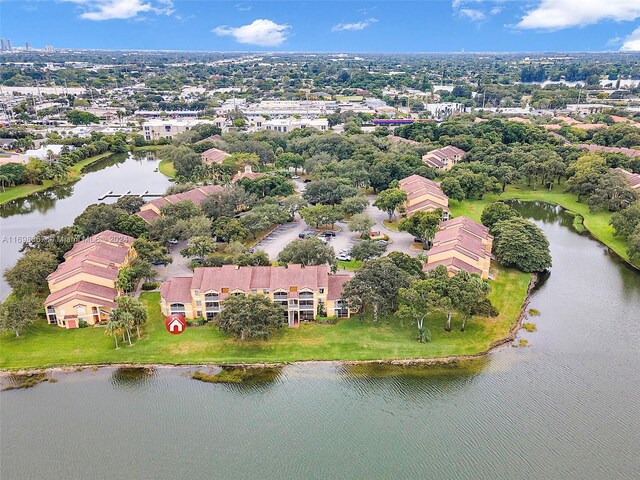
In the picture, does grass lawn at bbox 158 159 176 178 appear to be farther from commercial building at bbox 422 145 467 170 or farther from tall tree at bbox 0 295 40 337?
tall tree at bbox 0 295 40 337

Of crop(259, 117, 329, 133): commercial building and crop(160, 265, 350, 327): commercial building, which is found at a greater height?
crop(259, 117, 329, 133): commercial building

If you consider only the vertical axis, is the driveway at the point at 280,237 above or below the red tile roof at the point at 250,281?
below

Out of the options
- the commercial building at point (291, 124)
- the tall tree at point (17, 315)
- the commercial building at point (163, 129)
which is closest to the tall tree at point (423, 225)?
the tall tree at point (17, 315)

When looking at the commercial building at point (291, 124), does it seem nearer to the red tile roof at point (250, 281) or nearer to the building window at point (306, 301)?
the red tile roof at point (250, 281)

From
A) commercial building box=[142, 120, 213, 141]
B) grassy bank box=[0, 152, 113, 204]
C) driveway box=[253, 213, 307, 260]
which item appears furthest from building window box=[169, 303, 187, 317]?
commercial building box=[142, 120, 213, 141]

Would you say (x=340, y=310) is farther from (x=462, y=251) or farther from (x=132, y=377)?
(x=132, y=377)

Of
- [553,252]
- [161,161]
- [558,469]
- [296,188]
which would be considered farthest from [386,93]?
[558,469]
